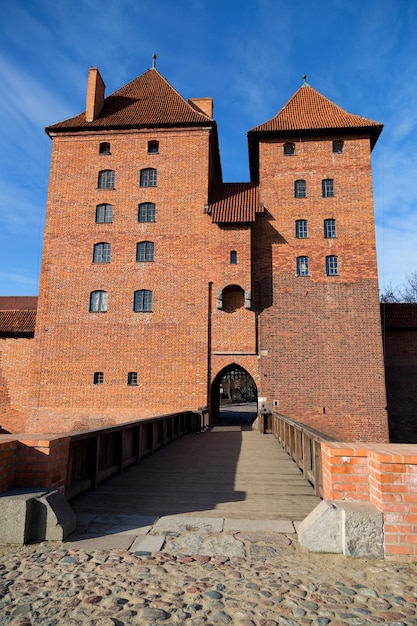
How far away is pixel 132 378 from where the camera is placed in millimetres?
18922

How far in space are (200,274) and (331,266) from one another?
226 inches

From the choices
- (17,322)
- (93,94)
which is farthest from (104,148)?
(17,322)

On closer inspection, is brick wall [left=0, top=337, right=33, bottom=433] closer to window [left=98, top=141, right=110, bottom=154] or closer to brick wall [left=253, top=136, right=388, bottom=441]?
window [left=98, top=141, right=110, bottom=154]

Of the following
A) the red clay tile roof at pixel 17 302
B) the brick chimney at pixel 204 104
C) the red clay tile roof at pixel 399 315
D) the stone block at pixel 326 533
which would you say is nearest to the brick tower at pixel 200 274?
the brick chimney at pixel 204 104

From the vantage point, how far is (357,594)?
3.08 m

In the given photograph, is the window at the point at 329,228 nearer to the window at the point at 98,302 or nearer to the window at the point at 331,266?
the window at the point at 331,266

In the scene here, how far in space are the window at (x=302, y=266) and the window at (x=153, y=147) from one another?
27.8 feet

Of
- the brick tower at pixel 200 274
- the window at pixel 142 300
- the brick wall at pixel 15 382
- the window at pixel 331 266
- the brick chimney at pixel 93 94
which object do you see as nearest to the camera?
the brick tower at pixel 200 274

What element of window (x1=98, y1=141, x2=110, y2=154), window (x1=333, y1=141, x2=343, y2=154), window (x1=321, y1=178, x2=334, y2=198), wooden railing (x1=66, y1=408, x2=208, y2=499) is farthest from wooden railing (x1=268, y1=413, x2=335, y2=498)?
window (x1=98, y1=141, x2=110, y2=154)

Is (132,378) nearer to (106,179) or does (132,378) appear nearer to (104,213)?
(104,213)

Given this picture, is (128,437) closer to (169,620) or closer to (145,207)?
(169,620)

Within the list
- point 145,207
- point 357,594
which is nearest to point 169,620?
point 357,594

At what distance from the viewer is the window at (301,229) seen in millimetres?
19594

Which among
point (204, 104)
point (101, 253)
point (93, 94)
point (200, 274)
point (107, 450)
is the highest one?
point (204, 104)
